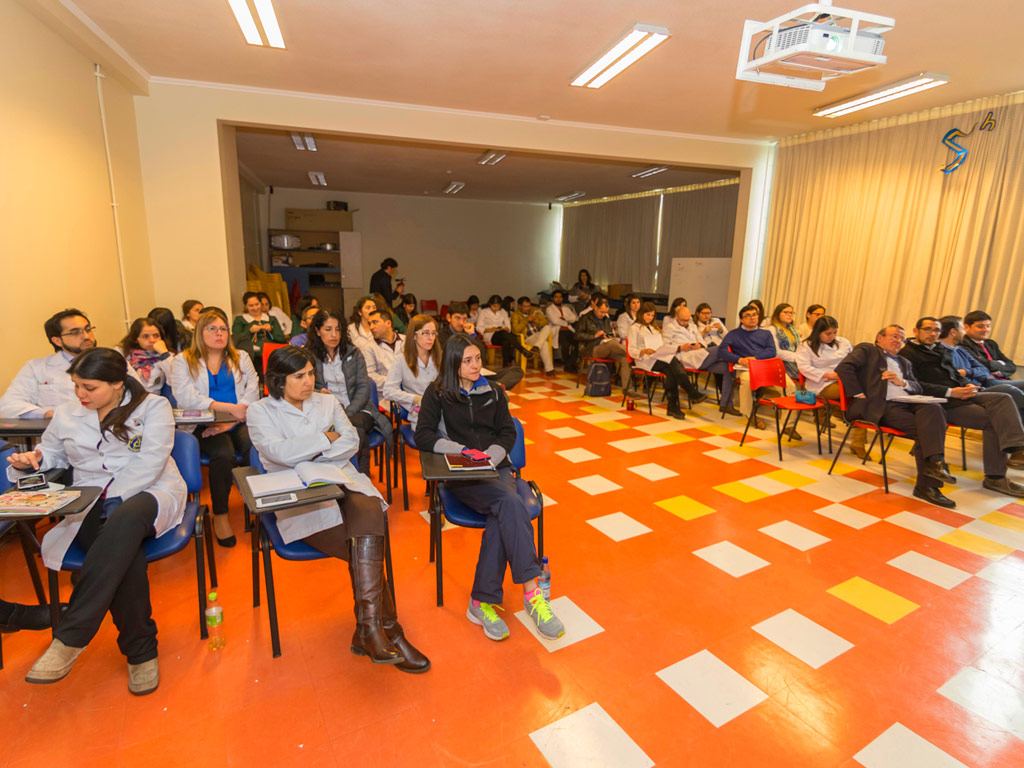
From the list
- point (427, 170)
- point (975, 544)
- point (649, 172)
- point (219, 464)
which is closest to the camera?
point (219, 464)

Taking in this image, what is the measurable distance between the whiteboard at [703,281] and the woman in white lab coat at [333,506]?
7.44 meters

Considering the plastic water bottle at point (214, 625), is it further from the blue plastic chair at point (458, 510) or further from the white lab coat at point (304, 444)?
the blue plastic chair at point (458, 510)

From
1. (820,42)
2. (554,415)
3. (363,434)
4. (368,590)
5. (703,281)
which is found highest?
(820,42)

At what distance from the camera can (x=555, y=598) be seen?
8.95ft

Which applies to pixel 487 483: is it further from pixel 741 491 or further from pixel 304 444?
pixel 741 491

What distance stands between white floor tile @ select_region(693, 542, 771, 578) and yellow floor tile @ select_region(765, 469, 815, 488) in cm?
138

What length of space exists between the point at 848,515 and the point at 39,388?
5306 millimetres

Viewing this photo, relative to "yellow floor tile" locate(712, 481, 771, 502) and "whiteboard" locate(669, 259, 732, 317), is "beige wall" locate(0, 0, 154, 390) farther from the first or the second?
"whiteboard" locate(669, 259, 732, 317)

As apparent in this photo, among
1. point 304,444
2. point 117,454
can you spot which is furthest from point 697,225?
point 117,454

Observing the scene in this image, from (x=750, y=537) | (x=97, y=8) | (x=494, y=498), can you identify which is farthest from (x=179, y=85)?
(x=750, y=537)

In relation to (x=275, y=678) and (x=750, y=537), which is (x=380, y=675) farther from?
(x=750, y=537)

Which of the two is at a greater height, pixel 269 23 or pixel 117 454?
pixel 269 23

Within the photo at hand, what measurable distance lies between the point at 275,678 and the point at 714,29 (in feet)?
15.6

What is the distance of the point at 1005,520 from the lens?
373 cm
